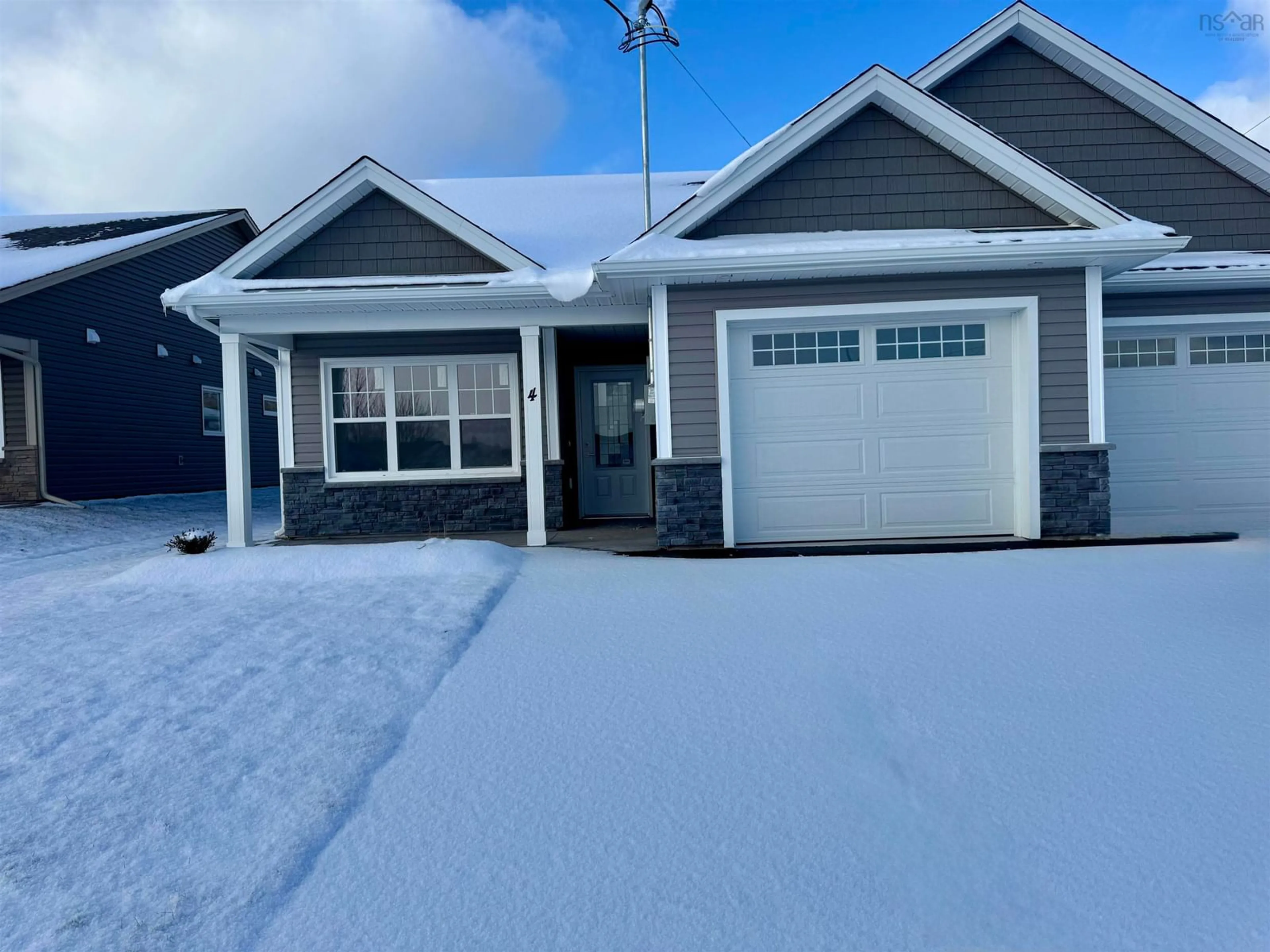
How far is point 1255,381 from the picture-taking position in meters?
8.28

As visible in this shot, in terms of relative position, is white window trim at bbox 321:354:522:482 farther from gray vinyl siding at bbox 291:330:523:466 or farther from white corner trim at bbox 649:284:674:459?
white corner trim at bbox 649:284:674:459

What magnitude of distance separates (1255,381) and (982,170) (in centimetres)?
406

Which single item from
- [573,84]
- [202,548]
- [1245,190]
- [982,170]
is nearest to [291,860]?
A: [202,548]

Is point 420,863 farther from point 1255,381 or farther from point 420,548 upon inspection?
point 1255,381

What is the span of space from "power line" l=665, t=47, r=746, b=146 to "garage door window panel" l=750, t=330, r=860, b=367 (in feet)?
17.0

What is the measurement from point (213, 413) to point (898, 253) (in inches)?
605

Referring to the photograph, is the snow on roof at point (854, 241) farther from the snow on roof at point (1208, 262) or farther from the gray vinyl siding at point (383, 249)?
the gray vinyl siding at point (383, 249)

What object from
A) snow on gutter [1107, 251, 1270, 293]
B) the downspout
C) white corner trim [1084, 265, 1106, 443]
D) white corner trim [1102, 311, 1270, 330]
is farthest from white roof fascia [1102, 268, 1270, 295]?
the downspout

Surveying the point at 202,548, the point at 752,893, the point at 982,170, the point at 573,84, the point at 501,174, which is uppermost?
the point at 573,84

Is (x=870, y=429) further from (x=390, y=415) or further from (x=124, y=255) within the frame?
(x=124, y=255)

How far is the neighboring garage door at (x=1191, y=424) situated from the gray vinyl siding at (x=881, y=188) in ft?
7.86

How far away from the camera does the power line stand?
35.9 feet

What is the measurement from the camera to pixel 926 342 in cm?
727

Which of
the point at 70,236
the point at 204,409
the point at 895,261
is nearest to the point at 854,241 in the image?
the point at 895,261
